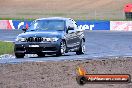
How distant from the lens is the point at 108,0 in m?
94.4

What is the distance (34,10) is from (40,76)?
80252mm

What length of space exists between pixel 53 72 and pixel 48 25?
766 cm

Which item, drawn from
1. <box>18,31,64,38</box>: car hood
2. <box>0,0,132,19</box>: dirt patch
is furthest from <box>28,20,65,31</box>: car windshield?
<box>0,0,132,19</box>: dirt patch

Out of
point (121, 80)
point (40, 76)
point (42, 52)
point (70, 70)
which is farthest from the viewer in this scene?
point (42, 52)

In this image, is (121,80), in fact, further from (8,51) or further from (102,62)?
(8,51)

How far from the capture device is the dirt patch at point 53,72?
1148 cm

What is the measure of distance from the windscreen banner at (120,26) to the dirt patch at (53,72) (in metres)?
32.9

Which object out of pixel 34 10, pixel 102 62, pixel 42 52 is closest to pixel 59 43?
pixel 42 52

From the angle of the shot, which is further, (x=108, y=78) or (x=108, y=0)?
(x=108, y=0)

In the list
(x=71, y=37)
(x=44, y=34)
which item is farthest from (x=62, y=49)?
(x=71, y=37)

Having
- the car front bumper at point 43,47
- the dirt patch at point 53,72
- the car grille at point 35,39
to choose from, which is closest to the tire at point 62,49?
the car front bumper at point 43,47

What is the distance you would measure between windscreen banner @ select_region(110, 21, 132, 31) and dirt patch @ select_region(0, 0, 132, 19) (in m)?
32.1

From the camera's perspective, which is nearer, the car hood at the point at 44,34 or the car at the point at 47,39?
the car at the point at 47,39

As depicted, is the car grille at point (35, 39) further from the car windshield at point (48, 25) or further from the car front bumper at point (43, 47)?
the car windshield at point (48, 25)
